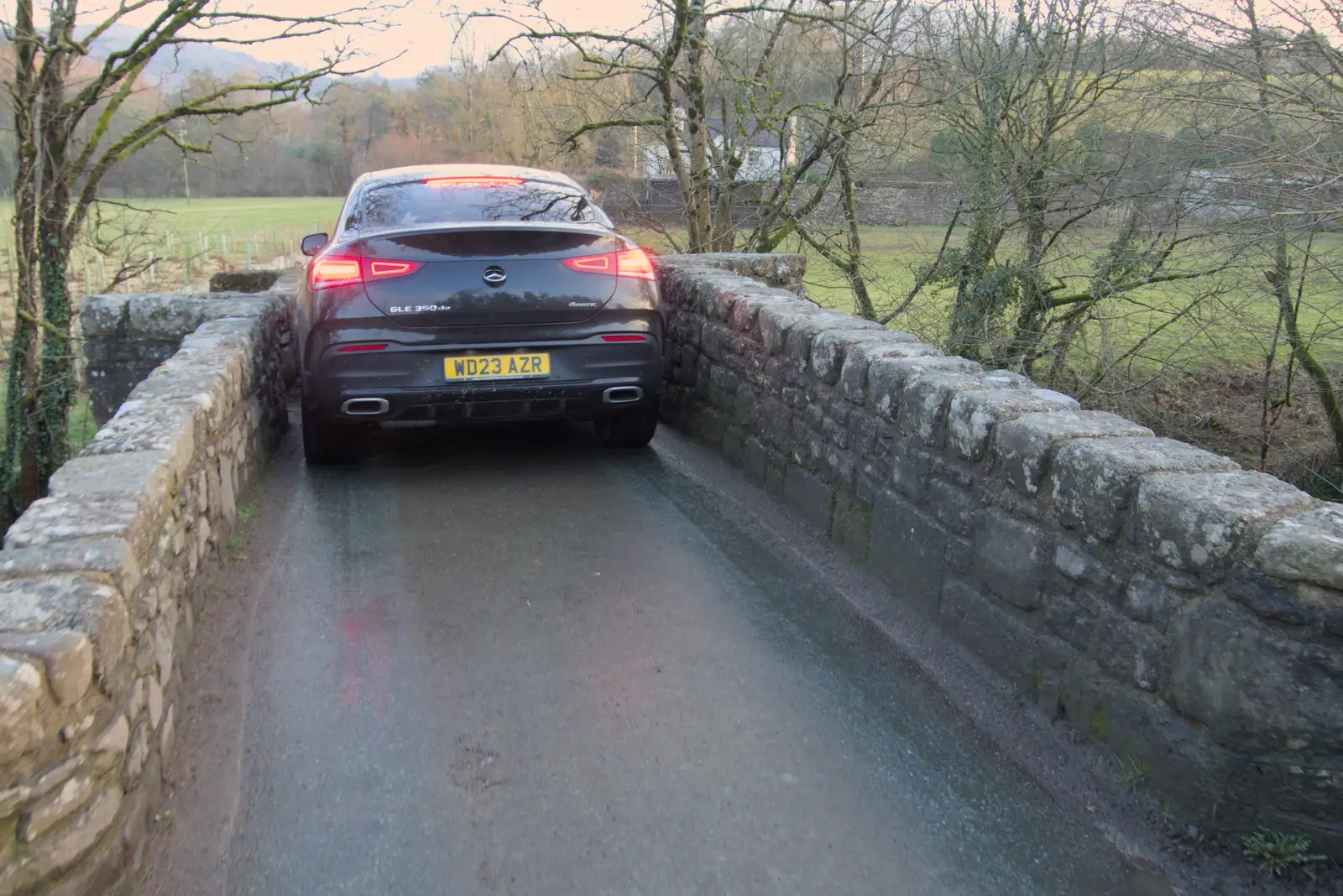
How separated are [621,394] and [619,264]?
73 cm

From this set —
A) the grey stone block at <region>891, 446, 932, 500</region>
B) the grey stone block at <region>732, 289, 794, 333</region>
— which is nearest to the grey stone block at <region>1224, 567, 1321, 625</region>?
the grey stone block at <region>891, 446, 932, 500</region>

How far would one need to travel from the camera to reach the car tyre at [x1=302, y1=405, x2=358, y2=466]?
5.73 m

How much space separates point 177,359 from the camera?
5.09m

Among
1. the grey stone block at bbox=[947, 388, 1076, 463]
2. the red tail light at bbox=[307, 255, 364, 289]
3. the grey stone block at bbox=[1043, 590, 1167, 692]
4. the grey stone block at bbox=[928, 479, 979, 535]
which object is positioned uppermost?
the red tail light at bbox=[307, 255, 364, 289]

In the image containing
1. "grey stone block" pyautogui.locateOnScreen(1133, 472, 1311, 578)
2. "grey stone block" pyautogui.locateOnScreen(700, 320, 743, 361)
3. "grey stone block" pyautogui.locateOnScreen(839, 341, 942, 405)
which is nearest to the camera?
"grey stone block" pyautogui.locateOnScreen(1133, 472, 1311, 578)

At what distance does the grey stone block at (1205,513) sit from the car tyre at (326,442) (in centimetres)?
434

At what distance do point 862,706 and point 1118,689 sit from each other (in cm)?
83

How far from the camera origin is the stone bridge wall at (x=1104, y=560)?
2.44 metres

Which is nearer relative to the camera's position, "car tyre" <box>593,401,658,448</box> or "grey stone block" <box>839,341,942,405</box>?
"grey stone block" <box>839,341,942,405</box>

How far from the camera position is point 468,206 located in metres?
5.92

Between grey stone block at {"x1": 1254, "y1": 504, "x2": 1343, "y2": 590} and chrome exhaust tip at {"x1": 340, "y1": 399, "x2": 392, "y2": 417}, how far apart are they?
13.6 feet

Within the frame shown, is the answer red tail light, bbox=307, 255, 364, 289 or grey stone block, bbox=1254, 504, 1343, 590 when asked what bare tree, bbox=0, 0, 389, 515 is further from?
grey stone block, bbox=1254, 504, 1343, 590

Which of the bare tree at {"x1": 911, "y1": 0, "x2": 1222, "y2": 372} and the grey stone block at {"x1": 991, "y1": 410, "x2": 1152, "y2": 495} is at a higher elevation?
the bare tree at {"x1": 911, "y1": 0, "x2": 1222, "y2": 372}

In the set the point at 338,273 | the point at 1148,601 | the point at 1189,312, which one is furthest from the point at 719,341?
the point at 1189,312
